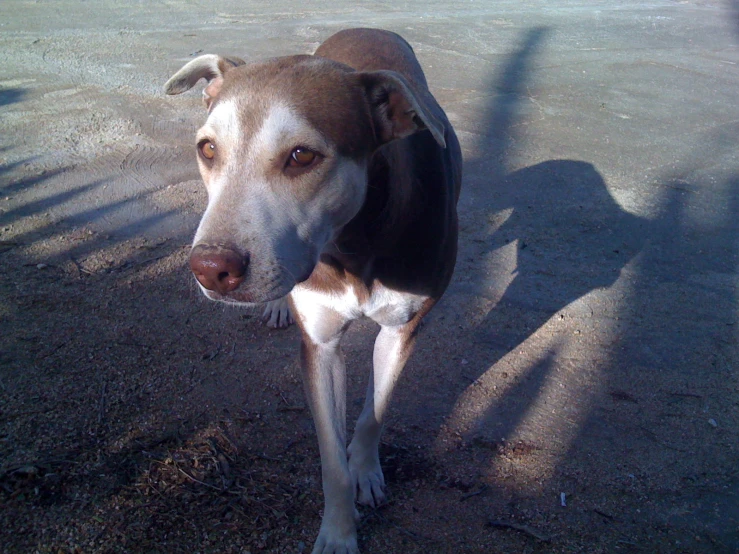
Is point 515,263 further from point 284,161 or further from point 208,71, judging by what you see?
point 284,161

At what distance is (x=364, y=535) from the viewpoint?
2.70 meters

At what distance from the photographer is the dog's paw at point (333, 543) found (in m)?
2.52

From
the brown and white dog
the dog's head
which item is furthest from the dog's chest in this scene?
the dog's head

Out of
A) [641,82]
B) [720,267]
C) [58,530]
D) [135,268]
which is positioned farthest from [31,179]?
[641,82]

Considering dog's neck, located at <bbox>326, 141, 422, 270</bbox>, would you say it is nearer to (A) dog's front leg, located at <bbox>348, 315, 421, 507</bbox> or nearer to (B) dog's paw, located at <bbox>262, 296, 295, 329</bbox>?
(A) dog's front leg, located at <bbox>348, 315, 421, 507</bbox>

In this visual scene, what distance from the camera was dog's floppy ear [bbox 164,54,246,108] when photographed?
8.73 ft

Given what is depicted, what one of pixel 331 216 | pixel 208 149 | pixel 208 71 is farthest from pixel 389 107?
pixel 208 71

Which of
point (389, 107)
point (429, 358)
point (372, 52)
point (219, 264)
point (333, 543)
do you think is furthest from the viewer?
point (429, 358)

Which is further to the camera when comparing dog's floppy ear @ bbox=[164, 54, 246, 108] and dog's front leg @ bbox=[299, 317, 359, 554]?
dog's floppy ear @ bbox=[164, 54, 246, 108]

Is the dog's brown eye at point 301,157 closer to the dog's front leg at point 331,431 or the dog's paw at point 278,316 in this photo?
the dog's front leg at point 331,431

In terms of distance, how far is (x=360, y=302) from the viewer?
2.61 m

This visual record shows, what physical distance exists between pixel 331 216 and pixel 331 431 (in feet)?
3.07

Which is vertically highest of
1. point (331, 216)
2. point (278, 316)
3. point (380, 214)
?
point (331, 216)

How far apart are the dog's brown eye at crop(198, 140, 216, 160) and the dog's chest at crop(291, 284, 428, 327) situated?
0.68m
